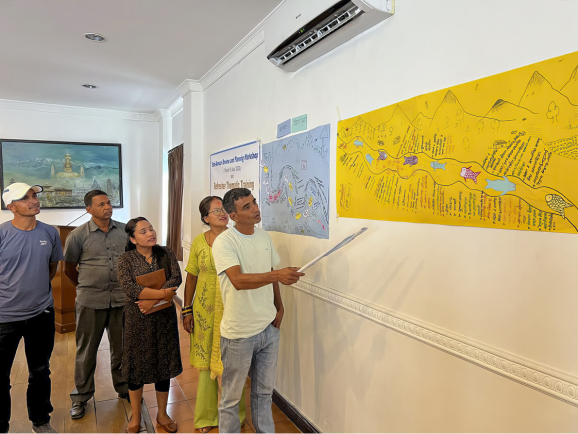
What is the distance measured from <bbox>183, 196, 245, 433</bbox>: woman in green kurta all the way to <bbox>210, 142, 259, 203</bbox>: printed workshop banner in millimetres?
658

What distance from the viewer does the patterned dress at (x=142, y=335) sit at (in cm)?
217

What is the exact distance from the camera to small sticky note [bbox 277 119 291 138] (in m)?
2.49

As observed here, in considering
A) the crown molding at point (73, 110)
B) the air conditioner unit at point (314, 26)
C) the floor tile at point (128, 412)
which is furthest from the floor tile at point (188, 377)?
the crown molding at point (73, 110)

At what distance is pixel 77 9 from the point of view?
2525 mm

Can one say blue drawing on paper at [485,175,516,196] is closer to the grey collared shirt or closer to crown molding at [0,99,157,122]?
the grey collared shirt

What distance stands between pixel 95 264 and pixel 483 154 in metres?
2.30

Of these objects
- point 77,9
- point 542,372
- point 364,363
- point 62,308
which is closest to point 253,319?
point 364,363

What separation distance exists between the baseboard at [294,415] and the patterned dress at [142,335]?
30.9 inches

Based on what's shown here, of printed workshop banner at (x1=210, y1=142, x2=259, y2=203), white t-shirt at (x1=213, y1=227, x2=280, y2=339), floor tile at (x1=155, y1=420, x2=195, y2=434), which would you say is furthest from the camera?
printed workshop banner at (x1=210, y1=142, x2=259, y2=203)

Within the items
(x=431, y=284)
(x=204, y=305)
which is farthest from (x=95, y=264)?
(x=431, y=284)

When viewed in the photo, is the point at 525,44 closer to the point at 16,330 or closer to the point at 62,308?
the point at 16,330

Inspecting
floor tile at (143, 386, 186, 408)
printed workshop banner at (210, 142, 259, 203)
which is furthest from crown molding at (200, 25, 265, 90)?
floor tile at (143, 386, 186, 408)

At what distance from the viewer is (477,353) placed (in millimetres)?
1360

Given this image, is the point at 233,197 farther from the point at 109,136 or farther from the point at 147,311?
the point at 109,136
